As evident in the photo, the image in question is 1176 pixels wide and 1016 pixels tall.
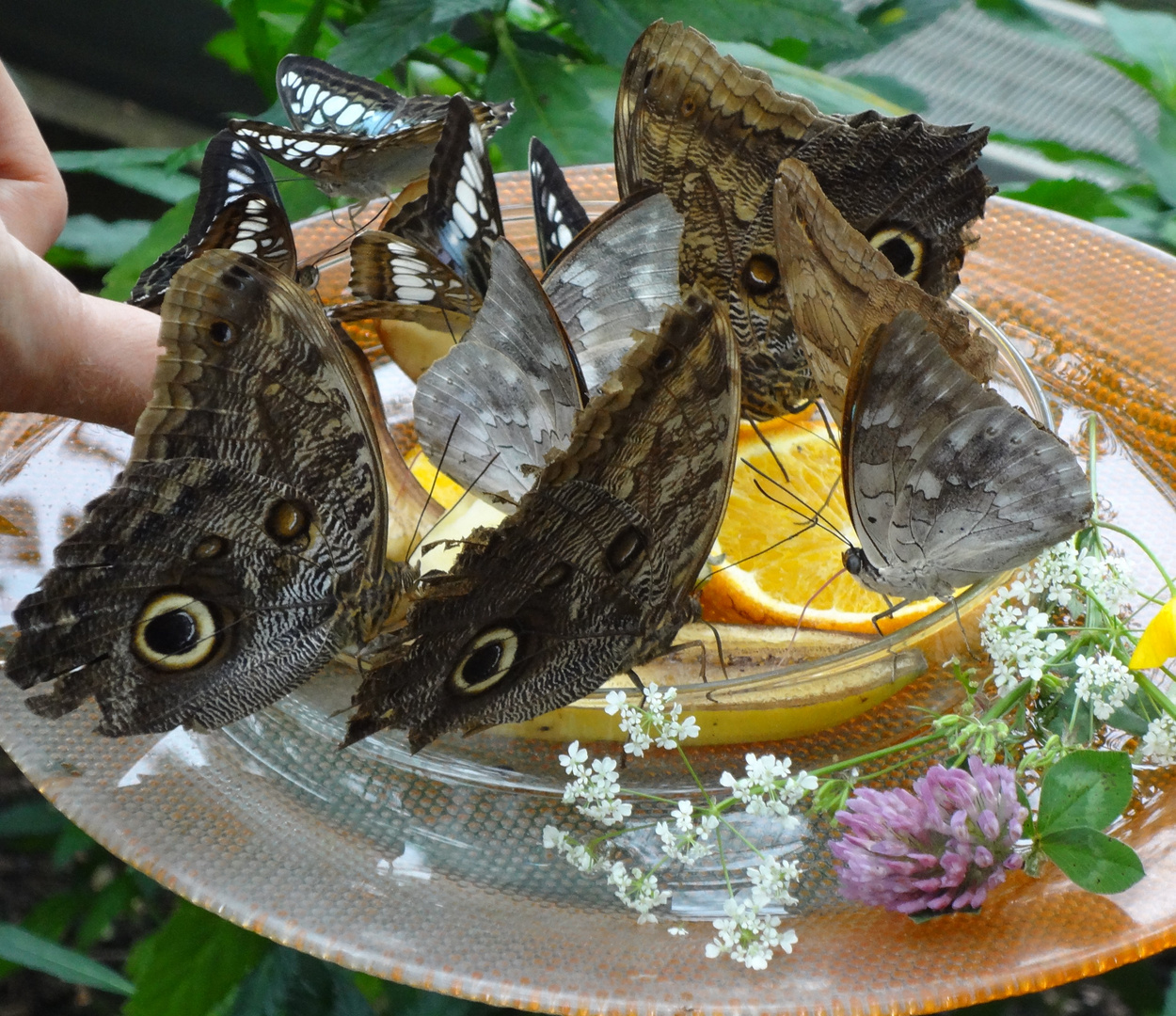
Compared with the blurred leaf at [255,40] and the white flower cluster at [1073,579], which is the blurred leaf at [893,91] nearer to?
the blurred leaf at [255,40]

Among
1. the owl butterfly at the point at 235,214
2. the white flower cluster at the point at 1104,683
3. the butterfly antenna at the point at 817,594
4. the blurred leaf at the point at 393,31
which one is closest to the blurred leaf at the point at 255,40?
the blurred leaf at the point at 393,31

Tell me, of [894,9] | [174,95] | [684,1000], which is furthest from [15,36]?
[684,1000]

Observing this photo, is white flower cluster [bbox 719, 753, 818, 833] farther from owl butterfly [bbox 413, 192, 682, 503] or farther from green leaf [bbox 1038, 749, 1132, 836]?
owl butterfly [bbox 413, 192, 682, 503]

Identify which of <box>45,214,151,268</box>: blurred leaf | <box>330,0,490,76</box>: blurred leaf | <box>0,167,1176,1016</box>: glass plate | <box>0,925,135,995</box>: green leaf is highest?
<box>330,0,490,76</box>: blurred leaf

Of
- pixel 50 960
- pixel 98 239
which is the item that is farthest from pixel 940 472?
pixel 98 239

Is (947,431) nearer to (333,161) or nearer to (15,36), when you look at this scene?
(333,161)

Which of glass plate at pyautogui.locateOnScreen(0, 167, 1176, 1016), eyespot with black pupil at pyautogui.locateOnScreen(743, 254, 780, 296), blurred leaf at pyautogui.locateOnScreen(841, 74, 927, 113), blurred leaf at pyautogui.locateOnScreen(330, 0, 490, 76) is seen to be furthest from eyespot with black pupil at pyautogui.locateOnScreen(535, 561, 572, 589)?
blurred leaf at pyautogui.locateOnScreen(841, 74, 927, 113)

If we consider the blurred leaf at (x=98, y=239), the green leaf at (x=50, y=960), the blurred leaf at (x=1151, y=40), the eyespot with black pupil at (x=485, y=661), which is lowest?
the green leaf at (x=50, y=960)
